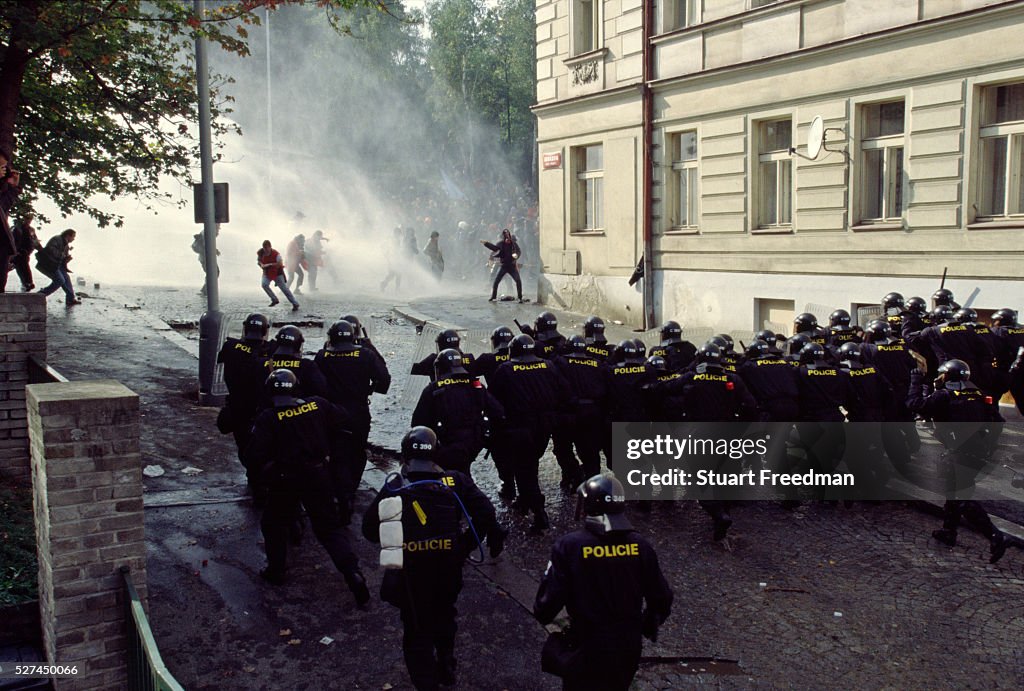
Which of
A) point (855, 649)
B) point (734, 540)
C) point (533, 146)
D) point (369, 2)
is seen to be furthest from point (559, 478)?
point (533, 146)

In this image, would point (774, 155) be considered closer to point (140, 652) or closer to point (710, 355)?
point (710, 355)

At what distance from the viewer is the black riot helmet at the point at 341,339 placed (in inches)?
319

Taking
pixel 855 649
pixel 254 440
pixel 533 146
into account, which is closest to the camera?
pixel 855 649

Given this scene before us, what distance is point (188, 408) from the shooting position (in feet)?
35.6

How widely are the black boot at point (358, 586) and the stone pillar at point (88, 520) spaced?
1544 millimetres

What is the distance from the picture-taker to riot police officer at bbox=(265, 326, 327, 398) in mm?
7566

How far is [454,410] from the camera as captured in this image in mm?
7172

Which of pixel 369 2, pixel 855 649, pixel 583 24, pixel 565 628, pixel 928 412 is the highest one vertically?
pixel 583 24

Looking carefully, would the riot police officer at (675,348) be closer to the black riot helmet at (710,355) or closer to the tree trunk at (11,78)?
the black riot helmet at (710,355)

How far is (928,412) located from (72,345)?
1205cm

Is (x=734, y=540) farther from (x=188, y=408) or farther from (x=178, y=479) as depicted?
(x=188, y=408)

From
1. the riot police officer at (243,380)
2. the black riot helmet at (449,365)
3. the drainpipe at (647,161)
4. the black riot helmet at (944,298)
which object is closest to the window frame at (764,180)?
the drainpipe at (647,161)

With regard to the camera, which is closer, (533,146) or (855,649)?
(855,649)

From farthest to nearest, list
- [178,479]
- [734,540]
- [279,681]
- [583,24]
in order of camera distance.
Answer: [583,24]
[178,479]
[734,540]
[279,681]
